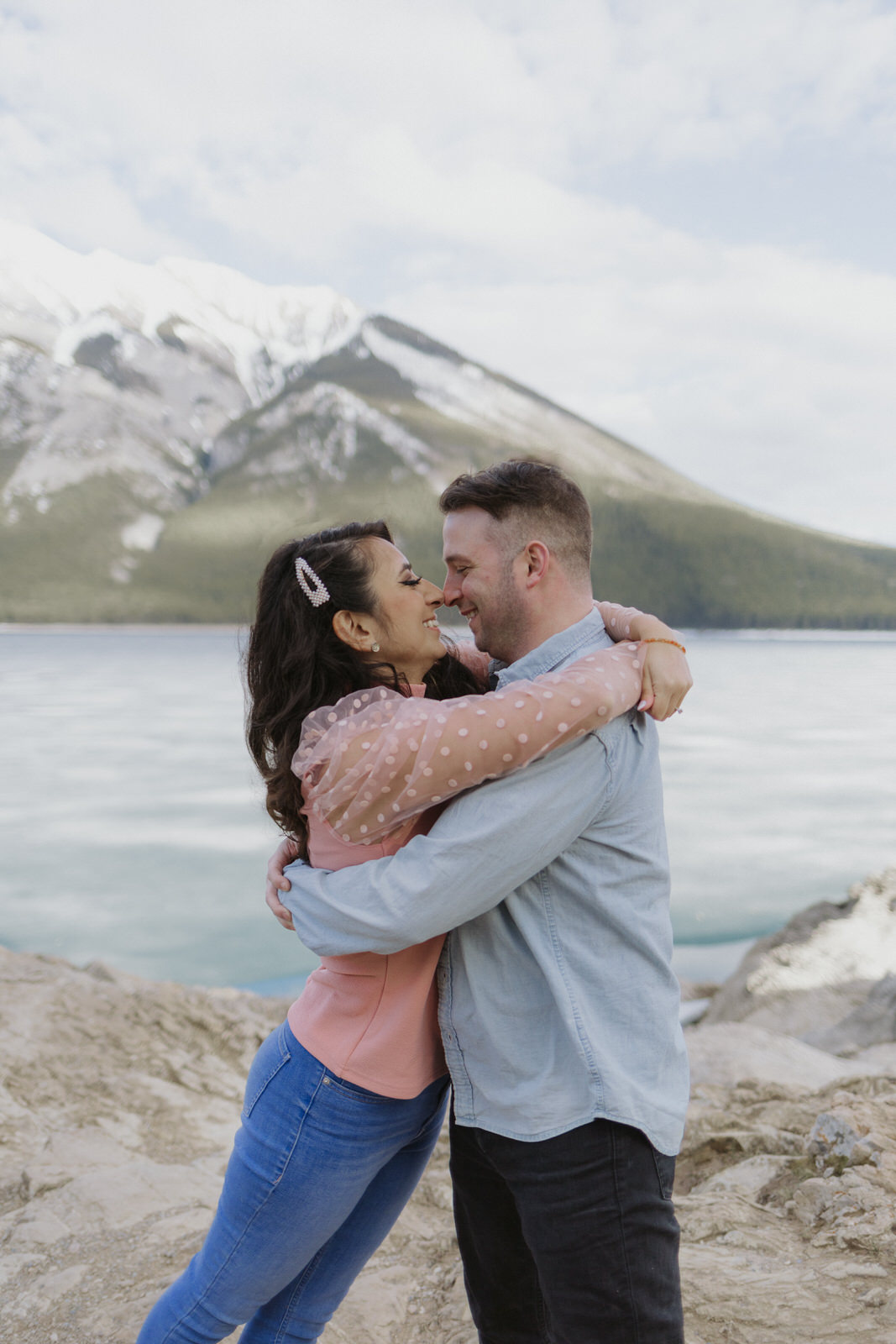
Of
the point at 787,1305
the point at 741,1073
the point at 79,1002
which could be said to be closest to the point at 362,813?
the point at 787,1305

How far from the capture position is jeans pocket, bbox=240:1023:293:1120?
215cm

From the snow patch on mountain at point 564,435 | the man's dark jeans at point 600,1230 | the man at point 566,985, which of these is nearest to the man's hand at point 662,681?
the man at point 566,985

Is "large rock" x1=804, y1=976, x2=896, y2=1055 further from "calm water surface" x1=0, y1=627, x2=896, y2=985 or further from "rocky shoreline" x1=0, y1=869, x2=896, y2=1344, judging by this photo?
"calm water surface" x1=0, y1=627, x2=896, y2=985

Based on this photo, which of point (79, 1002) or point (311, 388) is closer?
point (79, 1002)

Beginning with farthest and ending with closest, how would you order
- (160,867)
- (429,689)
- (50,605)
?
1. (50,605)
2. (160,867)
3. (429,689)

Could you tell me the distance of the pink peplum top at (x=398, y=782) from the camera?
73.3 inches

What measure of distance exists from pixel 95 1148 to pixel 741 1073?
388 centimetres

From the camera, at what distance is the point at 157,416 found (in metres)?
198

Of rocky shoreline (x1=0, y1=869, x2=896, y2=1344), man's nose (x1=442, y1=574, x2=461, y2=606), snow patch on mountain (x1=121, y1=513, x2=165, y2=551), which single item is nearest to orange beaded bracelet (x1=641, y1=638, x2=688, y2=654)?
man's nose (x1=442, y1=574, x2=461, y2=606)

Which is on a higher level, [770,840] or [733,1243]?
[733,1243]

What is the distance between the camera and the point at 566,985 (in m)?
1.95

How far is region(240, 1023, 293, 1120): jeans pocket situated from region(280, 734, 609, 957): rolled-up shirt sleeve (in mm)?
365

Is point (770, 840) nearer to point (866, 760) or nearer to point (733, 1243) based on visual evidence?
point (866, 760)

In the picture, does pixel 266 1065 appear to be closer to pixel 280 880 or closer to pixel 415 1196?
pixel 280 880
